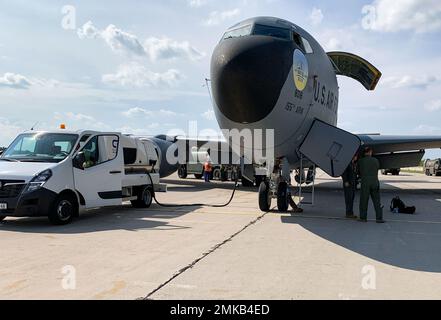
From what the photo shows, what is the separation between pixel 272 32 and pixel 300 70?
105cm

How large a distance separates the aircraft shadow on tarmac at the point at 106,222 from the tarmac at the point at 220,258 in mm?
23

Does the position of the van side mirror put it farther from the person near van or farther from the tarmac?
the person near van

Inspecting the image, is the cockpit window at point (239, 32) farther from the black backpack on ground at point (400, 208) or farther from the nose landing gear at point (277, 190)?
the black backpack on ground at point (400, 208)

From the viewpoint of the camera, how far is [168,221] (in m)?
9.61

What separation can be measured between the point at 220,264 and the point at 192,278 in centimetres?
76

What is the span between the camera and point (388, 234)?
8.24 m

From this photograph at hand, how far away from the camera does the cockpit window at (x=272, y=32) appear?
912cm

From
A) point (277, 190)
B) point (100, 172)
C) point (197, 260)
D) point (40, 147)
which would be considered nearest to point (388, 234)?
point (277, 190)

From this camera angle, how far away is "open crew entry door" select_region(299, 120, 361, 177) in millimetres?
9984

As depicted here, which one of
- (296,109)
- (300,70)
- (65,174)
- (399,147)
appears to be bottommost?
(65,174)

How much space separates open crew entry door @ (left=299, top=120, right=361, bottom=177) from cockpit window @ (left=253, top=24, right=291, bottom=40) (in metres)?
2.58

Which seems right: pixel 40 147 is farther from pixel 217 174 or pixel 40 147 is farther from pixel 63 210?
pixel 217 174

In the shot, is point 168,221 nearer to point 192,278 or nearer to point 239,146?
point 239,146

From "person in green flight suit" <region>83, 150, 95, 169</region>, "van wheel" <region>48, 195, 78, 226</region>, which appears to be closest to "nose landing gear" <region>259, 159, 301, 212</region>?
"person in green flight suit" <region>83, 150, 95, 169</region>
